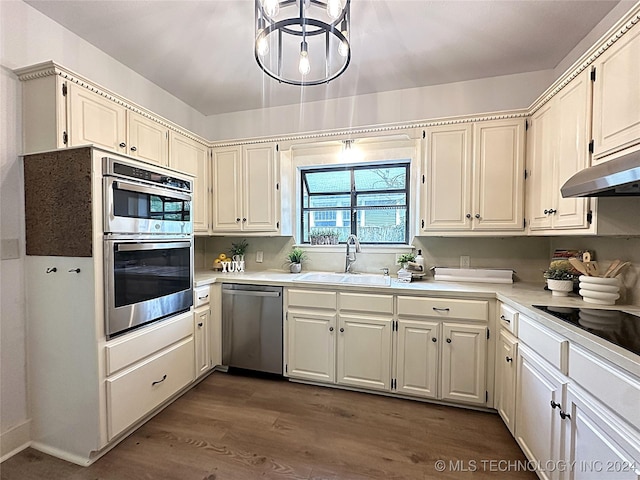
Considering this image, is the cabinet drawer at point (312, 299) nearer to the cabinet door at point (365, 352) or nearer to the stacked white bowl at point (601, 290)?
the cabinet door at point (365, 352)

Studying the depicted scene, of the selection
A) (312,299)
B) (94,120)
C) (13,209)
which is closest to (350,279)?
(312,299)

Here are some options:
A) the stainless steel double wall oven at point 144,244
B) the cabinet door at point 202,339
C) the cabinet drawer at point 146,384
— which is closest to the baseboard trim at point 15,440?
the cabinet drawer at point 146,384

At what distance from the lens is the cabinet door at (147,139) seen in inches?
90.1

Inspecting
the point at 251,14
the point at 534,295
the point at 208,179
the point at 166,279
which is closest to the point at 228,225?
the point at 208,179

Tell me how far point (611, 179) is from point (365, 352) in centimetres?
189

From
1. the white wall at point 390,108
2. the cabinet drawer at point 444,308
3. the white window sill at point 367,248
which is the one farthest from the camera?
the white window sill at point 367,248

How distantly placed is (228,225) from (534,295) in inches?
110

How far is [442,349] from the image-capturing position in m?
2.23

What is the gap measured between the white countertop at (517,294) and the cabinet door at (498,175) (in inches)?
21.5

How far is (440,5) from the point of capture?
1.81 m

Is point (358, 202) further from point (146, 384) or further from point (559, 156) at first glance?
point (146, 384)

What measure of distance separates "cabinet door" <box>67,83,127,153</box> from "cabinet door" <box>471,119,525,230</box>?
2822 mm

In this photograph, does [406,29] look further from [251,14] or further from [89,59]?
[89,59]

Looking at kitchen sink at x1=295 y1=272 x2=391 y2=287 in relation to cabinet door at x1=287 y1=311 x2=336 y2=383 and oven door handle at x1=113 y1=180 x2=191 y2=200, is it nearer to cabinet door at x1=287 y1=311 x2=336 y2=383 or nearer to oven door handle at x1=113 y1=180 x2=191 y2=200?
cabinet door at x1=287 y1=311 x2=336 y2=383
